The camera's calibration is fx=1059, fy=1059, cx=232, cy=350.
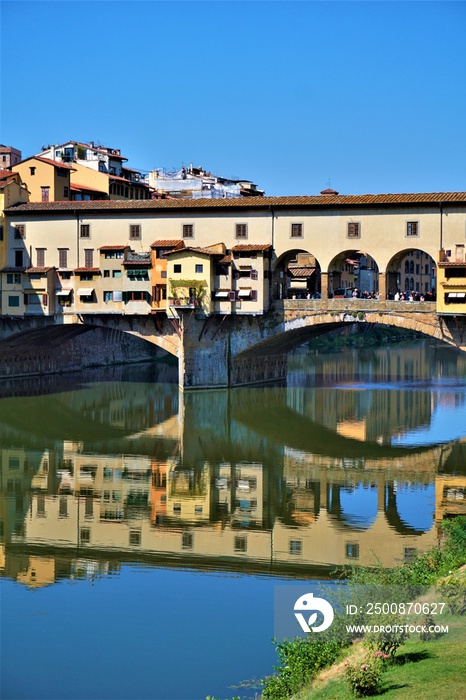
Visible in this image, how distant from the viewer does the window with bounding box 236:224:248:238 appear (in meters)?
46.3

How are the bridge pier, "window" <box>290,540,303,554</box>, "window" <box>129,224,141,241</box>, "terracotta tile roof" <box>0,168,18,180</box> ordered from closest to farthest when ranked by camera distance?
"window" <box>290,540,303,554</box> < the bridge pier < "window" <box>129,224,141,241</box> < "terracotta tile roof" <box>0,168,18,180</box>

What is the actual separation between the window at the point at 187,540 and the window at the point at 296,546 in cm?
214

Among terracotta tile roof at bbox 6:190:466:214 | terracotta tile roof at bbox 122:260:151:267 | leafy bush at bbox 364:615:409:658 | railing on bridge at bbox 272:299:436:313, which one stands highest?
terracotta tile roof at bbox 6:190:466:214

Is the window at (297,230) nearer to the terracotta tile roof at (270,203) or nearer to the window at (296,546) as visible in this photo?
the terracotta tile roof at (270,203)

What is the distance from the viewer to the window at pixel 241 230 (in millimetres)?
46281

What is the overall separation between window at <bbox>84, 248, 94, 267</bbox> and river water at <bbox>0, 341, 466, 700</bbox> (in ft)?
19.7

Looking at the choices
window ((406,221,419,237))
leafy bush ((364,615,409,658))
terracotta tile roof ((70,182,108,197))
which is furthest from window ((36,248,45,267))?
leafy bush ((364,615,409,658))

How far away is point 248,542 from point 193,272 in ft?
80.2

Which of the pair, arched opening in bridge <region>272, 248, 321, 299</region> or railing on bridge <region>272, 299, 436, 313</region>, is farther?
arched opening in bridge <region>272, 248, 321, 299</region>

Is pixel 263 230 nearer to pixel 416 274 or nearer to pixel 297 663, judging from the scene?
pixel 297 663

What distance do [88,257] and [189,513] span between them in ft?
83.2

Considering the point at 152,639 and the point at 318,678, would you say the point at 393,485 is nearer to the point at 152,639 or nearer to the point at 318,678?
the point at 152,639

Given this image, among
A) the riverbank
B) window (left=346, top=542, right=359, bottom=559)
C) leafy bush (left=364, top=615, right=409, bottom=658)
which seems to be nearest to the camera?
the riverbank

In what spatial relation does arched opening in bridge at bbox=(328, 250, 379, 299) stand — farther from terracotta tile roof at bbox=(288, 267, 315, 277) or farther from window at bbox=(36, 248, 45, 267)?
window at bbox=(36, 248, 45, 267)
